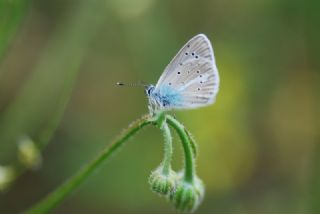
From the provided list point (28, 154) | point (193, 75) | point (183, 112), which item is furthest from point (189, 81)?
point (183, 112)

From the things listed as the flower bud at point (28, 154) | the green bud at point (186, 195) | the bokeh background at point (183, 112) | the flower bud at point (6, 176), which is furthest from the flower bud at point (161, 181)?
the bokeh background at point (183, 112)

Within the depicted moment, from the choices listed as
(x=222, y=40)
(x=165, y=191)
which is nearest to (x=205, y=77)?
(x=165, y=191)

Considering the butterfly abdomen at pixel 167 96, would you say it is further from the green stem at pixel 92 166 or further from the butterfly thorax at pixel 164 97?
the green stem at pixel 92 166

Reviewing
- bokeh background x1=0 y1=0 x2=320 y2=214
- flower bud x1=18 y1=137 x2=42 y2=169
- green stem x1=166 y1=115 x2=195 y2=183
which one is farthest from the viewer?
bokeh background x1=0 y1=0 x2=320 y2=214

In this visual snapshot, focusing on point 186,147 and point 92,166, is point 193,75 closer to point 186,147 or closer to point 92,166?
point 186,147

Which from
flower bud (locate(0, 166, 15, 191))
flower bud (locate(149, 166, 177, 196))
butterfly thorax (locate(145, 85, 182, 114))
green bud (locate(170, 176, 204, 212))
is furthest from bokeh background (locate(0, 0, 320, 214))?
flower bud (locate(149, 166, 177, 196))

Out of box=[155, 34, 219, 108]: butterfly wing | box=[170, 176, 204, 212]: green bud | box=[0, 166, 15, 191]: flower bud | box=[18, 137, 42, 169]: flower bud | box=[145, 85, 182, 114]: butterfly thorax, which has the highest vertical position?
box=[155, 34, 219, 108]: butterfly wing

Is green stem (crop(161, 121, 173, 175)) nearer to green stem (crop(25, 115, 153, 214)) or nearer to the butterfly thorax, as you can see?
green stem (crop(25, 115, 153, 214))
